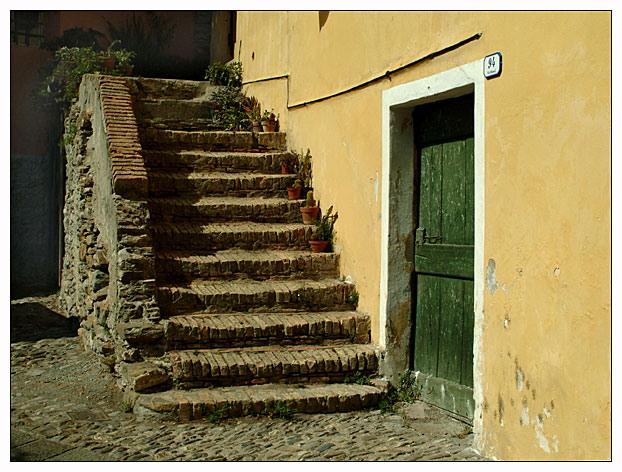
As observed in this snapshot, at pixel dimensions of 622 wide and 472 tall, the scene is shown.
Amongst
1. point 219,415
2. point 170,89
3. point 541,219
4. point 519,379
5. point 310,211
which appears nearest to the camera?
point 541,219

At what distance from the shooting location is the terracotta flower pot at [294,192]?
7020 mm

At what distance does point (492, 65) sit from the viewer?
157 inches

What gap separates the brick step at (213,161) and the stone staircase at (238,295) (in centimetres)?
1

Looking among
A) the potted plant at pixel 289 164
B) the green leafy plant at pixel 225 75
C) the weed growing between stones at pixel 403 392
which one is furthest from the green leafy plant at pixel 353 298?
the green leafy plant at pixel 225 75

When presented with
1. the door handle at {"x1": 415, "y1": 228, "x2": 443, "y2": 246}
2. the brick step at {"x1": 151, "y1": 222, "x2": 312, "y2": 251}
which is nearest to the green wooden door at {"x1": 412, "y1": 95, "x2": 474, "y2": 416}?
the door handle at {"x1": 415, "y1": 228, "x2": 443, "y2": 246}

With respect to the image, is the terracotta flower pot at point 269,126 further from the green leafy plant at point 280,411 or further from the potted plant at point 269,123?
the green leafy plant at point 280,411

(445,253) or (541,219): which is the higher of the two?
(541,219)

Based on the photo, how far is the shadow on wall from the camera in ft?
26.2

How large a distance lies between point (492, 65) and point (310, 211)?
10.0ft

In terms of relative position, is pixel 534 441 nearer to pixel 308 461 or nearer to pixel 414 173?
pixel 308 461

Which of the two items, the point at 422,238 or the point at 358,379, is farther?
the point at 358,379

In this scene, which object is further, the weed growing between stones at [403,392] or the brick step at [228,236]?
the brick step at [228,236]

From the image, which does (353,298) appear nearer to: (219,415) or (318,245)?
(318,245)

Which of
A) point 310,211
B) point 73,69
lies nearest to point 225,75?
point 73,69
